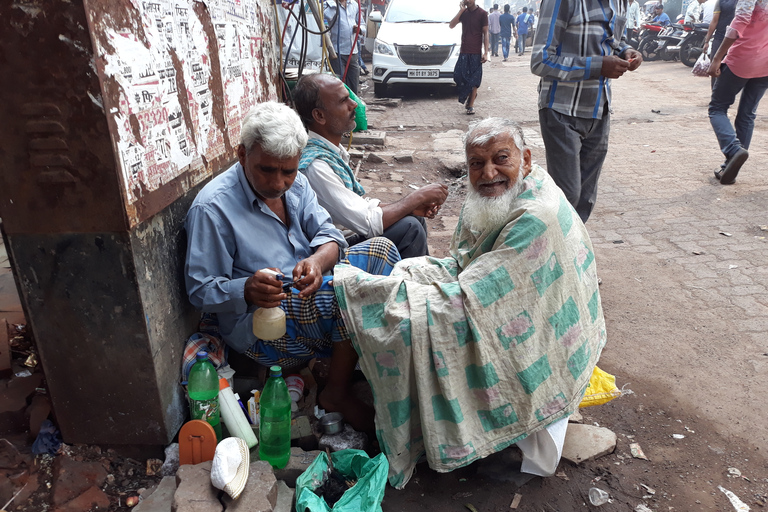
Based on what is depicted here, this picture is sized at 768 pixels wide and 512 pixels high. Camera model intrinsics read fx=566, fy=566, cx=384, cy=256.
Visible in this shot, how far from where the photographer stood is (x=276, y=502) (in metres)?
2.08

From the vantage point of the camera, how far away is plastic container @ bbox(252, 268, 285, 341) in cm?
237

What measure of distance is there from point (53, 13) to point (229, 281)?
3.64ft

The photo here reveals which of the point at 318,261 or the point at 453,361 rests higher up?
the point at 318,261

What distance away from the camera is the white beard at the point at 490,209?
93.2 inches

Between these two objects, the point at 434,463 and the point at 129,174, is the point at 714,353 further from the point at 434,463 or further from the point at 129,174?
the point at 129,174

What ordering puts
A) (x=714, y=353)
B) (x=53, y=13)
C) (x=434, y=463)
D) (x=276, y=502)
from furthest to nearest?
(x=714, y=353) < (x=434, y=463) < (x=276, y=502) < (x=53, y=13)

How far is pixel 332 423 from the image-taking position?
98.3 inches

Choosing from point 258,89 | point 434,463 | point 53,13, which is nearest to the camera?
point 53,13

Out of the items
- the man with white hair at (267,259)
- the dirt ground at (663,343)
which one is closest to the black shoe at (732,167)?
the dirt ground at (663,343)

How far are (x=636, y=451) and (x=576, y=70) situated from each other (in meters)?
2.18

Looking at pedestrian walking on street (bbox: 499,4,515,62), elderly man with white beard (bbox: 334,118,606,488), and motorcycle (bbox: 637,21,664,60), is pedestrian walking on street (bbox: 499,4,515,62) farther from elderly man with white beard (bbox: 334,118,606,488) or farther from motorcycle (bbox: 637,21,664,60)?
elderly man with white beard (bbox: 334,118,606,488)

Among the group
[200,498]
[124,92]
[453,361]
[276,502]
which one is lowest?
[276,502]

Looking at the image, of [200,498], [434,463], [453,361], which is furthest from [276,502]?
[453,361]

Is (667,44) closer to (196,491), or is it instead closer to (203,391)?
(203,391)
